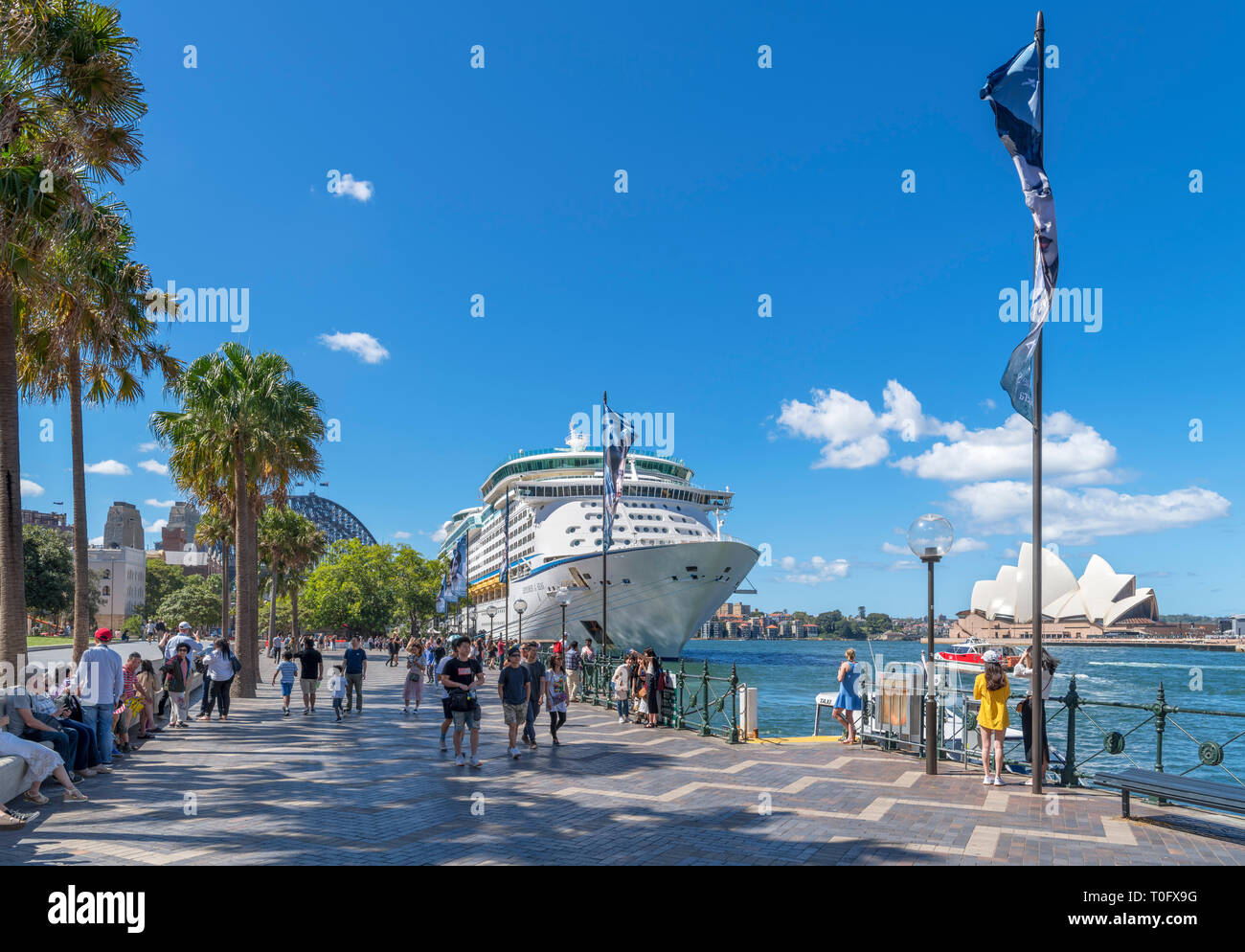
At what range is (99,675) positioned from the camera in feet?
34.6

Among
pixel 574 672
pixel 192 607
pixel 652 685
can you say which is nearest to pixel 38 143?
pixel 652 685

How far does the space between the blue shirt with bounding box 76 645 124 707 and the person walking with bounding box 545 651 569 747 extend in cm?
685

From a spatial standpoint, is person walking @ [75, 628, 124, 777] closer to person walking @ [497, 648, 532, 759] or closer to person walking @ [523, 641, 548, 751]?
person walking @ [497, 648, 532, 759]

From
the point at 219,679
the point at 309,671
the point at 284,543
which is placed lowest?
the point at 309,671

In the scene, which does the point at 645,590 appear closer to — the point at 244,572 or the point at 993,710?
the point at 244,572

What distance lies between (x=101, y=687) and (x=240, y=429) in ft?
40.7

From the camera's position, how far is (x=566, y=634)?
47.2 meters

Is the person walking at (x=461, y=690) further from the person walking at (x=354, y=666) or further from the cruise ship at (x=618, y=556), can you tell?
the cruise ship at (x=618, y=556)

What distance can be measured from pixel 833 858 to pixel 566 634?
41.0 meters

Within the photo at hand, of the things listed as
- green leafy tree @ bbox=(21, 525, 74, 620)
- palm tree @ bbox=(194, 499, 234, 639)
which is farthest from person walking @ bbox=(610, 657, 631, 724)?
green leafy tree @ bbox=(21, 525, 74, 620)
